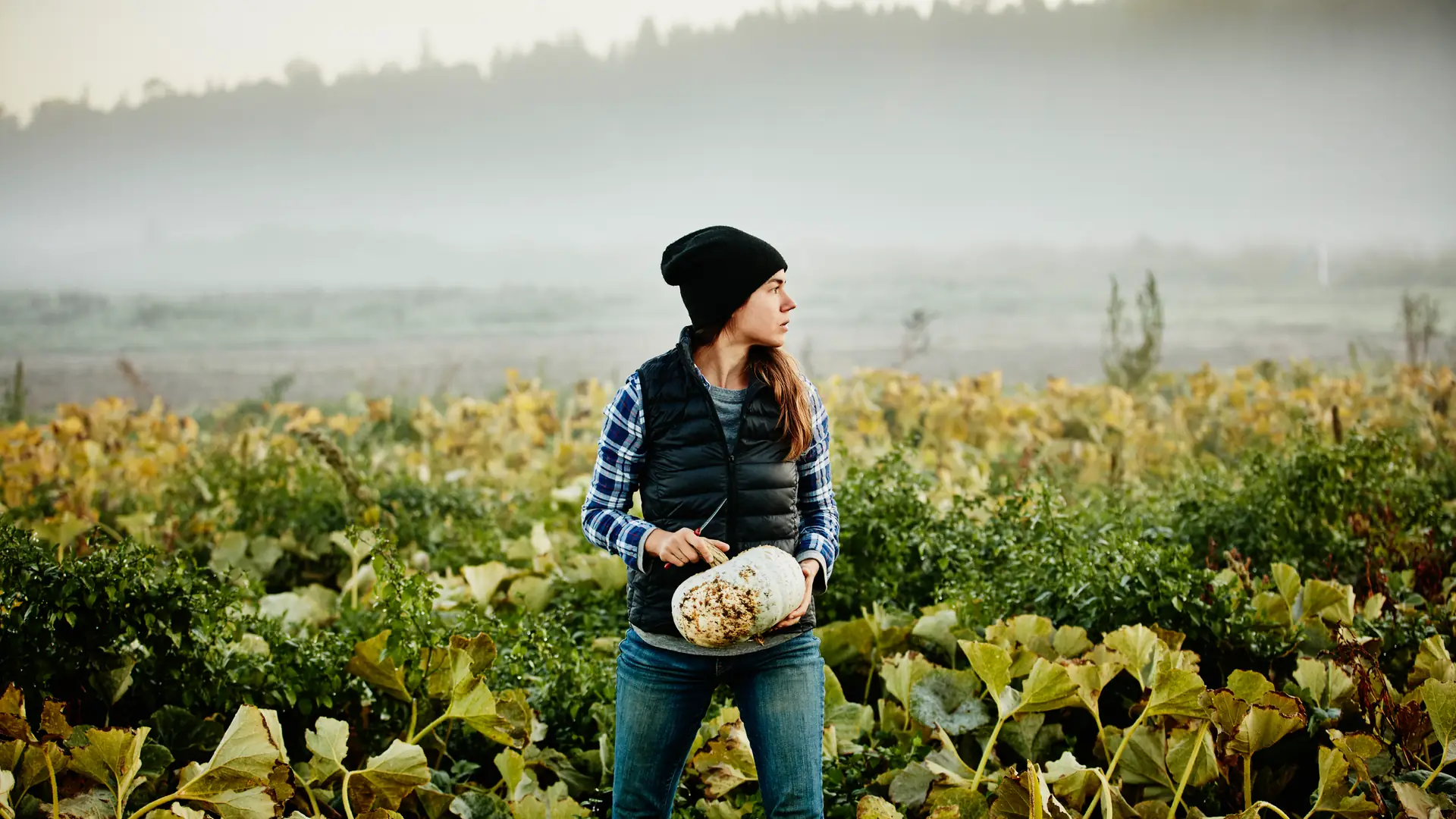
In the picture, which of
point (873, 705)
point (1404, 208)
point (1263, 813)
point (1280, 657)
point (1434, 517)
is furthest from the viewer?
point (1404, 208)

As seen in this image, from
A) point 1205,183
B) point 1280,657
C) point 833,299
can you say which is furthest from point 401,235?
point 1280,657

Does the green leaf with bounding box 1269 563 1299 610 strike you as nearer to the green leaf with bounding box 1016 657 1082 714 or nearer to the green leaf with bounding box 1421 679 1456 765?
the green leaf with bounding box 1421 679 1456 765

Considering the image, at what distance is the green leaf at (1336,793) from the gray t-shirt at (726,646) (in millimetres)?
971

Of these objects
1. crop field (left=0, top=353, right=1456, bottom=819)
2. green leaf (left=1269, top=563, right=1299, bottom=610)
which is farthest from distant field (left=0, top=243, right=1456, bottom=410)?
green leaf (left=1269, top=563, right=1299, bottom=610)

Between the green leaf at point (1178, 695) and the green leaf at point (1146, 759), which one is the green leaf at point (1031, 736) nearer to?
the green leaf at point (1146, 759)

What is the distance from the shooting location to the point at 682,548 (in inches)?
66.1

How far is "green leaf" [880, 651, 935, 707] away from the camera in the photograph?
244cm

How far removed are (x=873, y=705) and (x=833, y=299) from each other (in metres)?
5.30

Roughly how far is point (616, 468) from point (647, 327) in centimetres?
602

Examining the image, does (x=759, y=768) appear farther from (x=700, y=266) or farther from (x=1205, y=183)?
(x=1205, y=183)

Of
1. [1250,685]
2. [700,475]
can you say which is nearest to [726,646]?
[700,475]

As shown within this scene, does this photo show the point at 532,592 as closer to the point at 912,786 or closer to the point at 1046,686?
the point at 912,786

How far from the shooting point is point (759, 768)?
71.0 inches

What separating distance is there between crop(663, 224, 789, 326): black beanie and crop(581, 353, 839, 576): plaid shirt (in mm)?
108
